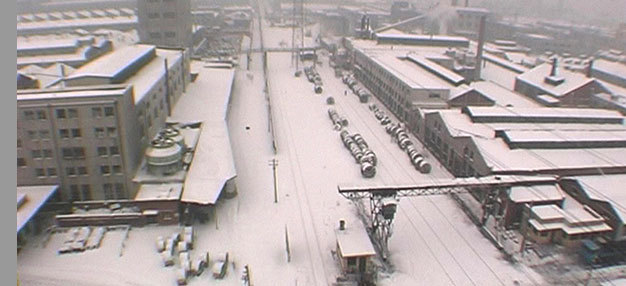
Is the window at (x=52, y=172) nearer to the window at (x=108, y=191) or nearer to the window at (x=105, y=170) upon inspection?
the window at (x=105, y=170)

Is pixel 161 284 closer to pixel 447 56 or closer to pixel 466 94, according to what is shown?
pixel 466 94

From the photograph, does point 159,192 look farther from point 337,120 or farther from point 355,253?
point 337,120

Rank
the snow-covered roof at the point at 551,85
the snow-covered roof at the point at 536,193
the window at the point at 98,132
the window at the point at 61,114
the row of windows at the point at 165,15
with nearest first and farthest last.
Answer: the snow-covered roof at the point at 536,193
the window at the point at 61,114
the window at the point at 98,132
the snow-covered roof at the point at 551,85
the row of windows at the point at 165,15

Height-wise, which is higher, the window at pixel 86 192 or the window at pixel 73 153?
the window at pixel 73 153

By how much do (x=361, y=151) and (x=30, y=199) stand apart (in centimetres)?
2587

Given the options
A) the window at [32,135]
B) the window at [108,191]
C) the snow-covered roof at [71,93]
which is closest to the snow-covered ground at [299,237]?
the window at [108,191]

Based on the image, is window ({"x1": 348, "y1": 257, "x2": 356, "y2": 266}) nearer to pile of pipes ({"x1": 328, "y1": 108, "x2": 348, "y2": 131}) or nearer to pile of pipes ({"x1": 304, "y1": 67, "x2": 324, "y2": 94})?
pile of pipes ({"x1": 328, "y1": 108, "x2": 348, "y2": 131})

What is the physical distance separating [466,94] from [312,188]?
895 inches

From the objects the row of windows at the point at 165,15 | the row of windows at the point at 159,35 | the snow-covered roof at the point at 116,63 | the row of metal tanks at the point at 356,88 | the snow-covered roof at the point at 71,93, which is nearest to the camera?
the snow-covered roof at the point at 71,93

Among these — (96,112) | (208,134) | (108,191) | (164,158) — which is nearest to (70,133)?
(96,112)

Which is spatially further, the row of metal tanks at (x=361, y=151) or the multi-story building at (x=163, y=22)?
the multi-story building at (x=163, y=22)

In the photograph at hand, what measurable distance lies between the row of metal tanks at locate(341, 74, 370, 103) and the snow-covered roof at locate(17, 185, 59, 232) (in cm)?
3928

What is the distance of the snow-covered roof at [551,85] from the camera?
53.7 m

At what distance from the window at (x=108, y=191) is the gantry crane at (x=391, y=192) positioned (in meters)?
16.3
